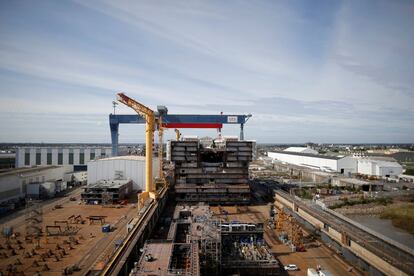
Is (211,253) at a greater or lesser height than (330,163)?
lesser

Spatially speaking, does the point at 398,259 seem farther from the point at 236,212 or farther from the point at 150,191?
the point at 150,191

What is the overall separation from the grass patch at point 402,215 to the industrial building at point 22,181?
39.2 meters

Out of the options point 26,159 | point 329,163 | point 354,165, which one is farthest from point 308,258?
point 26,159

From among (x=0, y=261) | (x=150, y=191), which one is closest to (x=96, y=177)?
(x=150, y=191)

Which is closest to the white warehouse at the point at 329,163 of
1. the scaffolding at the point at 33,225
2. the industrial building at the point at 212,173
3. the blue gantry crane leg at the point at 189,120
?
the blue gantry crane leg at the point at 189,120

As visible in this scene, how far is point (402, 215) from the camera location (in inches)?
1224

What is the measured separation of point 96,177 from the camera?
1666 inches

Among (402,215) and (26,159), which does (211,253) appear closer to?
(402,215)

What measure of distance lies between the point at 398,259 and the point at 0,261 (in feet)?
77.4

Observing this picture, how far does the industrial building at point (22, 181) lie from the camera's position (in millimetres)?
32797

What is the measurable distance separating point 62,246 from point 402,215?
31203mm

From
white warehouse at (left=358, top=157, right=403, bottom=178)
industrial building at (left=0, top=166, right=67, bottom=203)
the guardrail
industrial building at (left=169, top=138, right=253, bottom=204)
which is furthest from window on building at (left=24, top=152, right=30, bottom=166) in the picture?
white warehouse at (left=358, top=157, right=403, bottom=178)

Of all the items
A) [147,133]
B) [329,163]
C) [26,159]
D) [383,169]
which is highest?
[147,133]

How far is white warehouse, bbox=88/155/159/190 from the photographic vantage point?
139ft
